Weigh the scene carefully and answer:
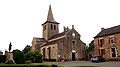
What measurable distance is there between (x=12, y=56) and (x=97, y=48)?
76.2ft

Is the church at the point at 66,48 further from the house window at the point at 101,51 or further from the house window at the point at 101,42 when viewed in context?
the house window at the point at 101,42

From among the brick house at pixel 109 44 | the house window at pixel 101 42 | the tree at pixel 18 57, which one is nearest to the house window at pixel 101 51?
the brick house at pixel 109 44

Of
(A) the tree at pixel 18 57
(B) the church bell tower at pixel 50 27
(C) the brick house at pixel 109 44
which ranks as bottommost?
(A) the tree at pixel 18 57

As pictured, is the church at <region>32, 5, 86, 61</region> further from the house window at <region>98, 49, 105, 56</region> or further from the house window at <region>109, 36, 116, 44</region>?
the house window at <region>109, 36, 116, 44</region>

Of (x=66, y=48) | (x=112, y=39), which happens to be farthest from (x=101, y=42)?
(x=66, y=48)

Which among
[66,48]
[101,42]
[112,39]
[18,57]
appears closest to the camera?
[18,57]

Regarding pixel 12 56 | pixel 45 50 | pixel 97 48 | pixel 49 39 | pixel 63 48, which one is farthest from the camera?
pixel 49 39

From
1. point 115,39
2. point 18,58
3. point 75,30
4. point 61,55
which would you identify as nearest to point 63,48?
point 61,55

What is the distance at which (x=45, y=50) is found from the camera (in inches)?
2264

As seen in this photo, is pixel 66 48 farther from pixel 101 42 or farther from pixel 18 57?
pixel 18 57

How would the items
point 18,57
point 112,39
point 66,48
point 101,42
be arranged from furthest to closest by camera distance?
point 66,48 → point 101,42 → point 112,39 → point 18,57

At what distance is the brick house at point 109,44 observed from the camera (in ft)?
134

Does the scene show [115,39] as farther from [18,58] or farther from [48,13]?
[48,13]

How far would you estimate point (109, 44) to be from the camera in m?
43.0
